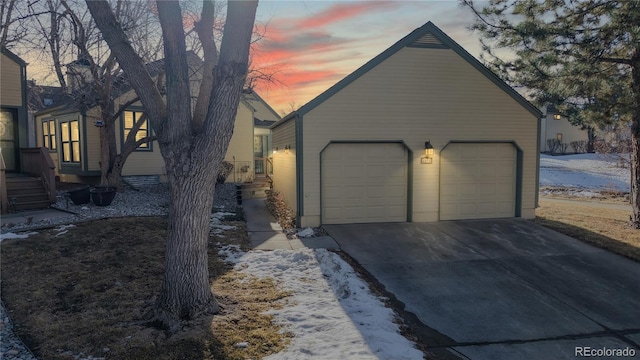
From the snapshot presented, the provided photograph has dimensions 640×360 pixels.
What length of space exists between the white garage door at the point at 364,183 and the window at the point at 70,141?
12581 millimetres

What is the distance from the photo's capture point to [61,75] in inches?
537

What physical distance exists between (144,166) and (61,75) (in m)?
5.13

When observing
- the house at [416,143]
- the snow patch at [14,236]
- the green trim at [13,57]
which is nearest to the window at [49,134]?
the green trim at [13,57]

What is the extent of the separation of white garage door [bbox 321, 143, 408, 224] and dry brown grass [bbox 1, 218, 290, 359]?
124 inches

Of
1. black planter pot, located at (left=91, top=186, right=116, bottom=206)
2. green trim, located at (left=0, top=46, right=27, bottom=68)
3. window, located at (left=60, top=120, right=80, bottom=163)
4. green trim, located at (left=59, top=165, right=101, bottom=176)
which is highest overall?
green trim, located at (left=0, top=46, right=27, bottom=68)

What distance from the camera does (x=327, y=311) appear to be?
535 cm

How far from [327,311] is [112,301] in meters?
3.06

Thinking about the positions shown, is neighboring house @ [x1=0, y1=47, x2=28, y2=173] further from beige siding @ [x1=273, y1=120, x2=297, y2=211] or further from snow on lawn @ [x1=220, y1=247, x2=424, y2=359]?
snow on lawn @ [x1=220, y1=247, x2=424, y2=359]

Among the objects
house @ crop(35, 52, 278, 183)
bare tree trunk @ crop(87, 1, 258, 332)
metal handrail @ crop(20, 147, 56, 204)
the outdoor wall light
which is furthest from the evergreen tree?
metal handrail @ crop(20, 147, 56, 204)

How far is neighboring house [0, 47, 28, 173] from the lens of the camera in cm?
1345

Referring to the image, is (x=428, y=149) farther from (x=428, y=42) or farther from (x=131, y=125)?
(x=131, y=125)

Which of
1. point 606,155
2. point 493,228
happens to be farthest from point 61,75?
point 606,155

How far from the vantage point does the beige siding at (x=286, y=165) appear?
1147cm

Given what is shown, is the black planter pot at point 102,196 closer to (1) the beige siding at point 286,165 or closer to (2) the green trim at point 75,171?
(2) the green trim at point 75,171
